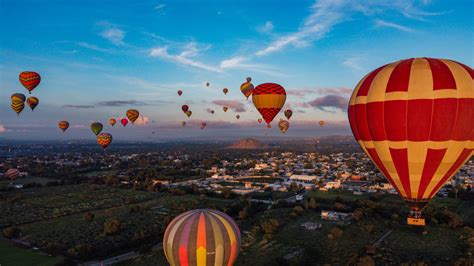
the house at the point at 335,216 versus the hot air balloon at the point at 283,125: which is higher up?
the hot air balloon at the point at 283,125

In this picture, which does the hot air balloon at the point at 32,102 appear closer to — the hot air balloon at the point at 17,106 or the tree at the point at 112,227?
the hot air balloon at the point at 17,106

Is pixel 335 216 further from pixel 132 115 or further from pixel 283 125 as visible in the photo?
pixel 132 115

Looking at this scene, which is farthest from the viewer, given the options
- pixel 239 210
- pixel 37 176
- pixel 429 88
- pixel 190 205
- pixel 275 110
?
pixel 37 176

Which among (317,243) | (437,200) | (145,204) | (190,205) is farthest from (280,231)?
(437,200)

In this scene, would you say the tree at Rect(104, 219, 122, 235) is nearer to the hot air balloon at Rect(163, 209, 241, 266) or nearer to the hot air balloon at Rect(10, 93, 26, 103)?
the hot air balloon at Rect(163, 209, 241, 266)

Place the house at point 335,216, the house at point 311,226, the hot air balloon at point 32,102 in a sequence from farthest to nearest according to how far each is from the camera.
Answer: the hot air balloon at point 32,102 → the house at point 335,216 → the house at point 311,226

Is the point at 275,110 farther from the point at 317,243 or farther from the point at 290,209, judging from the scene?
the point at 290,209

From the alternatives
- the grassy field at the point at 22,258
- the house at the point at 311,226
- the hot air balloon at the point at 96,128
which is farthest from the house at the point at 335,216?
the hot air balloon at the point at 96,128
